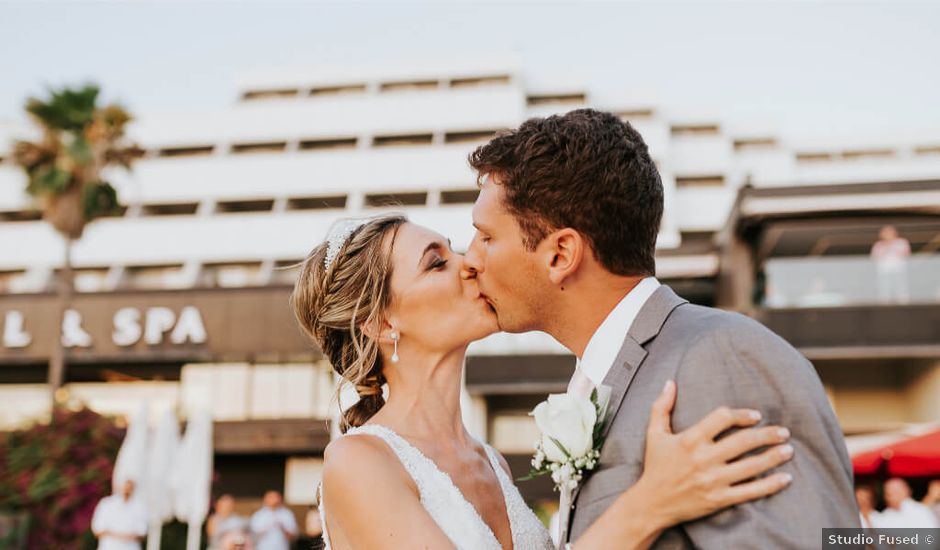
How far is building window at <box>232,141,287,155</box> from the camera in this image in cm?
4712

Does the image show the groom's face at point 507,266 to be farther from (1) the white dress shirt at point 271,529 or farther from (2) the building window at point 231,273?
(2) the building window at point 231,273

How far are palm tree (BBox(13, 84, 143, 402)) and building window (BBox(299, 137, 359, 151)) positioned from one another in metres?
20.8

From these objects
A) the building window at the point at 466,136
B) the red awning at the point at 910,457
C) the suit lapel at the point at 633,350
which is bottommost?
the suit lapel at the point at 633,350

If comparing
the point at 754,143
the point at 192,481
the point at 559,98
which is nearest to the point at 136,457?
the point at 192,481

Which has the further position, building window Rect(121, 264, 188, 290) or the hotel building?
building window Rect(121, 264, 188, 290)

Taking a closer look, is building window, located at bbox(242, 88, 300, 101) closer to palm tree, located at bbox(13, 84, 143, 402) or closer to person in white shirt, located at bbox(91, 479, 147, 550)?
palm tree, located at bbox(13, 84, 143, 402)

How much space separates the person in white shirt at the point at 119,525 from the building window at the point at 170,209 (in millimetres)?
35777

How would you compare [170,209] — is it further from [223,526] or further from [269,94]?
[223,526]

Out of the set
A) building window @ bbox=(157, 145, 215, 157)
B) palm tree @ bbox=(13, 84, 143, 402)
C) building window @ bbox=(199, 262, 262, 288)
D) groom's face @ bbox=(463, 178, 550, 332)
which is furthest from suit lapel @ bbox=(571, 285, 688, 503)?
building window @ bbox=(157, 145, 215, 157)

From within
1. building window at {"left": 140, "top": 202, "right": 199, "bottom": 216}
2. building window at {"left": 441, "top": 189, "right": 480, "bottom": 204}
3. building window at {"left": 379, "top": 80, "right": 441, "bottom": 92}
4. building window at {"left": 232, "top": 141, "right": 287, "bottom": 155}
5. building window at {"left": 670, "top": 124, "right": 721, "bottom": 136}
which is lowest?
building window at {"left": 441, "top": 189, "right": 480, "bottom": 204}

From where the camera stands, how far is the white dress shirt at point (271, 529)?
14234mm

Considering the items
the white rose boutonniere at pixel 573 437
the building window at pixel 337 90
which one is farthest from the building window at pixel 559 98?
the white rose boutonniere at pixel 573 437

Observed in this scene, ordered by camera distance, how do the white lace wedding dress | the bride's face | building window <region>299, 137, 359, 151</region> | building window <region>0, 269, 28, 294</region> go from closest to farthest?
the white lace wedding dress → the bride's face → building window <region>0, 269, 28, 294</region> → building window <region>299, 137, 359, 151</region>

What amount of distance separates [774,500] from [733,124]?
2117 inches
